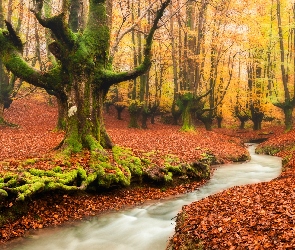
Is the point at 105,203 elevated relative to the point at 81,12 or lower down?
lower down

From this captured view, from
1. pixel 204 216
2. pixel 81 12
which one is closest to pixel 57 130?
pixel 81 12

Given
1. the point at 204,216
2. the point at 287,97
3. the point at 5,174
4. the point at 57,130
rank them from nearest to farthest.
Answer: the point at 204,216
the point at 5,174
the point at 57,130
the point at 287,97

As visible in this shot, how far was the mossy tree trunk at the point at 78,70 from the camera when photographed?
38.8 ft

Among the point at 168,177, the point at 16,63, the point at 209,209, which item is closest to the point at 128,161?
the point at 168,177

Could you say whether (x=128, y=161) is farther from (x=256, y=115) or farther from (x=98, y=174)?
(x=256, y=115)

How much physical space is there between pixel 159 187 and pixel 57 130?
11.2m

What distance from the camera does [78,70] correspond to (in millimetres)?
11938

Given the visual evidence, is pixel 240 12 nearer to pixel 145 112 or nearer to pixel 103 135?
pixel 145 112

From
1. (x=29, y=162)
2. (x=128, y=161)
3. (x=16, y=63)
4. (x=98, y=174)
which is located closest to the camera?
(x=29, y=162)

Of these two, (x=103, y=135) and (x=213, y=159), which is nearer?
(x=103, y=135)

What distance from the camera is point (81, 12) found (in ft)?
48.6

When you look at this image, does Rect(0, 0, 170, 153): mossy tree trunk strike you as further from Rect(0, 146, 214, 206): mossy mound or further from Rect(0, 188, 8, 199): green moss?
Rect(0, 188, 8, 199): green moss

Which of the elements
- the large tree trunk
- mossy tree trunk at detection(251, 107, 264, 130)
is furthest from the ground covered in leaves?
mossy tree trunk at detection(251, 107, 264, 130)

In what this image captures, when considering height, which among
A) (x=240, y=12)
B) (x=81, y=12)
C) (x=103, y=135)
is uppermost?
(x=240, y=12)
